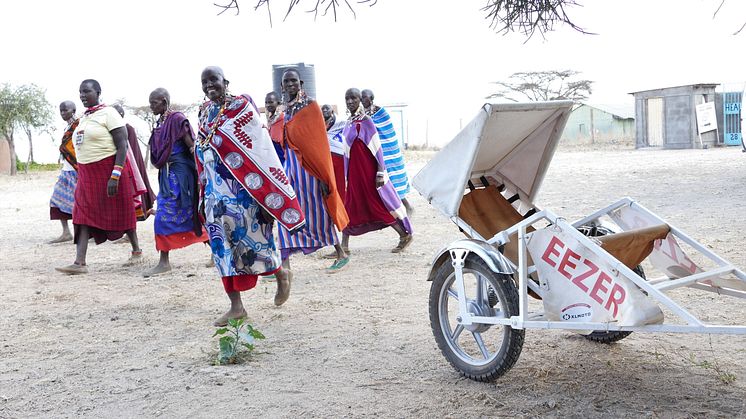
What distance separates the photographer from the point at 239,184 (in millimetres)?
5258

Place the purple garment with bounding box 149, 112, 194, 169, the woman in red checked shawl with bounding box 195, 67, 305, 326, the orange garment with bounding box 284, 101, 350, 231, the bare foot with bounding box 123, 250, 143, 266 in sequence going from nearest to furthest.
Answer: the woman in red checked shawl with bounding box 195, 67, 305, 326 → the orange garment with bounding box 284, 101, 350, 231 → the purple garment with bounding box 149, 112, 194, 169 → the bare foot with bounding box 123, 250, 143, 266

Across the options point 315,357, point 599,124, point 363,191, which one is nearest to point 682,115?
point 599,124

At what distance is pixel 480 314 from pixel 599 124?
40.5 metres

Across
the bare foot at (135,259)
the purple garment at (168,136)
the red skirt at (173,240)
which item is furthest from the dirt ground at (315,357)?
the purple garment at (168,136)

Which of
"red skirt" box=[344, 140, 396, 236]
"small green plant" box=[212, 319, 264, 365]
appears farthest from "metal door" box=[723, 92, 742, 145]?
"small green plant" box=[212, 319, 264, 365]

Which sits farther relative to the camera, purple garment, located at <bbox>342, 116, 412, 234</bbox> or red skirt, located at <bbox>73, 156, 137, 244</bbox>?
purple garment, located at <bbox>342, 116, 412, 234</bbox>

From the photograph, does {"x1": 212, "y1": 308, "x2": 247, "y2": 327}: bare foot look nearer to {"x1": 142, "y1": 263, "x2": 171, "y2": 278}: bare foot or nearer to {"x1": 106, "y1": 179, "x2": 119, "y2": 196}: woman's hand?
{"x1": 142, "y1": 263, "x2": 171, "y2": 278}: bare foot

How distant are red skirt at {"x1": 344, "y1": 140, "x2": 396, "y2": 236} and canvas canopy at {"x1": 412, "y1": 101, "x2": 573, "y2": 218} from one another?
12.1ft

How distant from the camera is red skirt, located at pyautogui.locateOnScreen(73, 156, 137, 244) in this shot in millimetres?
7824

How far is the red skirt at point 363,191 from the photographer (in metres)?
8.38

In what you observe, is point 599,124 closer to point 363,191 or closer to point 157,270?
point 363,191

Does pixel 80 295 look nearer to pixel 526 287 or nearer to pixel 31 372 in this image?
pixel 31 372

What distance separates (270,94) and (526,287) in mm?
5052

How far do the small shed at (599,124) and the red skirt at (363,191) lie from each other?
106 feet
